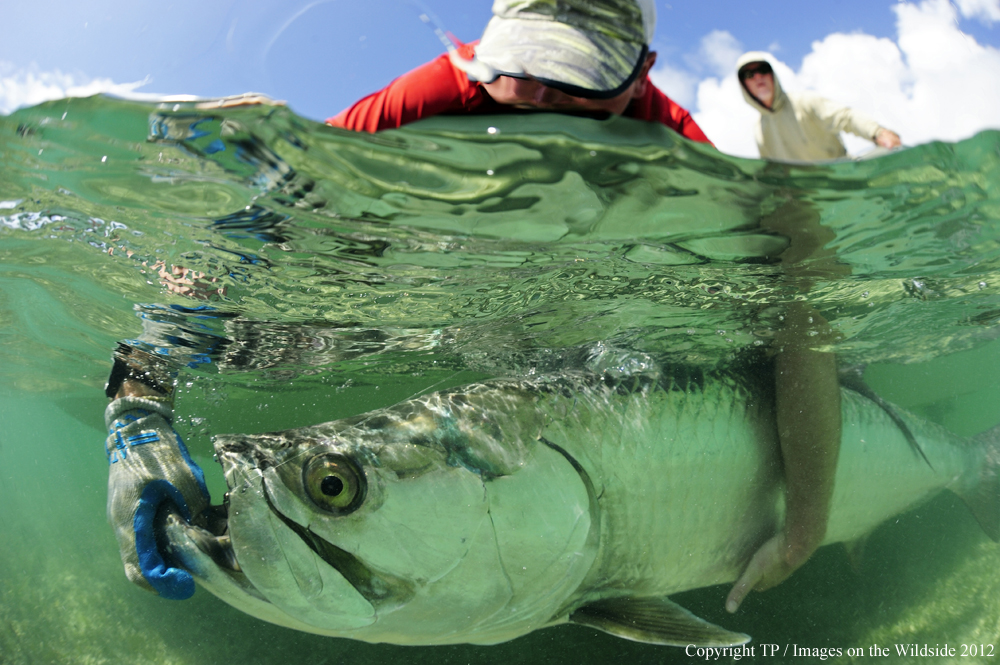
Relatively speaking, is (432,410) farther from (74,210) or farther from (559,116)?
(74,210)

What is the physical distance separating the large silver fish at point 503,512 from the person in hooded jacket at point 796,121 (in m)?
1.96

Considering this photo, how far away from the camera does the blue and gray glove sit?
110 inches

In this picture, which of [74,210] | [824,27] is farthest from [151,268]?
[824,27]

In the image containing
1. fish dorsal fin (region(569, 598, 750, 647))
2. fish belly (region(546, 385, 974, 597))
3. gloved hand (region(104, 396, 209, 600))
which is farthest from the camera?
fish belly (region(546, 385, 974, 597))

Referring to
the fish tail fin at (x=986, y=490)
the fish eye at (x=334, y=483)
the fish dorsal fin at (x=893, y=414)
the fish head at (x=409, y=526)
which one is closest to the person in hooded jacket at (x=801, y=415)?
the fish dorsal fin at (x=893, y=414)

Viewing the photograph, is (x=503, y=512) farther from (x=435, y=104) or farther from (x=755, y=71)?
(x=755, y=71)

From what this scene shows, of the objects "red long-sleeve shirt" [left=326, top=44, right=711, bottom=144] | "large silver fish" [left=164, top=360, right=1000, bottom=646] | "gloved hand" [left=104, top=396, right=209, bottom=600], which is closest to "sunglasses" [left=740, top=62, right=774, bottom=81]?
"red long-sleeve shirt" [left=326, top=44, right=711, bottom=144]

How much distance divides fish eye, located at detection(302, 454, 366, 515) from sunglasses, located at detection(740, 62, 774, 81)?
2.70 m

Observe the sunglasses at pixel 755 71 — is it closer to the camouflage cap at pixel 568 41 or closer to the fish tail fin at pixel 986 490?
the camouflage cap at pixel 568 41

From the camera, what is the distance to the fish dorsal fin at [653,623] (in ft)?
10.6

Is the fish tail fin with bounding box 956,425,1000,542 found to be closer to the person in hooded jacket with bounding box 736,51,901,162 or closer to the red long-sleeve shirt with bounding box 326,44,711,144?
the person in hooded jacket with bounding box 736,51,901,162

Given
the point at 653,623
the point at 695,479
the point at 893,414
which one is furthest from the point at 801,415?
the point at 653,623

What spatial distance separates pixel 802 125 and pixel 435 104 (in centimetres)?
200

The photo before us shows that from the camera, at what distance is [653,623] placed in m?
3.40
